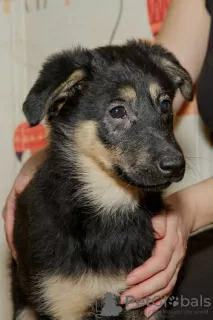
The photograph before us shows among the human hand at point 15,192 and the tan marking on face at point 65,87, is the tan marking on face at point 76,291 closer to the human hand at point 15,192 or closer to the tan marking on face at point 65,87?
the human hand at point 15,192

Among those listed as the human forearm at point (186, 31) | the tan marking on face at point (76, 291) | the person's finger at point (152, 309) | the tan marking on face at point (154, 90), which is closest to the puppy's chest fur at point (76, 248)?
the tan marking on face at point (76, 291)

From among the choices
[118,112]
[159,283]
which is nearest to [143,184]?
[118,112]

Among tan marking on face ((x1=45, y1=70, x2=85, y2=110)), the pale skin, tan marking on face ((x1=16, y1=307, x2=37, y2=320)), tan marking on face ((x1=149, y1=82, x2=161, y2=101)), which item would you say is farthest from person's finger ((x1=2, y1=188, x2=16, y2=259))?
tan marking on face ((x1=149, y1=82, x2=161, y2=101))

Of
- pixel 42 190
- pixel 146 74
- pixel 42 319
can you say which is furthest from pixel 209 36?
pixel 42 319

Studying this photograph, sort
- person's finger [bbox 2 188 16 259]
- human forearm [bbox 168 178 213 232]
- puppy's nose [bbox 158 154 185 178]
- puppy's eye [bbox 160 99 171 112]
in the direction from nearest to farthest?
puppy's nose [bbox 158 154 185 178]
puppy's eye [bbox 160 99 171 112]
human forearm [bbox 168 178 213 232]
person's finger [bbox 2 188 16 259]

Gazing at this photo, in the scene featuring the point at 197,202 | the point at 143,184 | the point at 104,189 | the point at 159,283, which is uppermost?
the point at 143,184

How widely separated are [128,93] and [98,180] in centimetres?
36

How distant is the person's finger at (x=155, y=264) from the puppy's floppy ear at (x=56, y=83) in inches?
24.6

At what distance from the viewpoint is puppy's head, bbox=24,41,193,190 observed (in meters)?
1.76

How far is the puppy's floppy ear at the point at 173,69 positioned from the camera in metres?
2.07

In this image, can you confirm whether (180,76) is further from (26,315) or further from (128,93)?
(26,315)

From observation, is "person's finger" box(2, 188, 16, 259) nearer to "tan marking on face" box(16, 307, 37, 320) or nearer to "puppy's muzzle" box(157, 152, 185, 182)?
"tan marking on face" box(16, 307, 37, 320)

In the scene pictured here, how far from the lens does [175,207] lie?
7.11ft

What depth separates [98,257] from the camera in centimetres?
190
